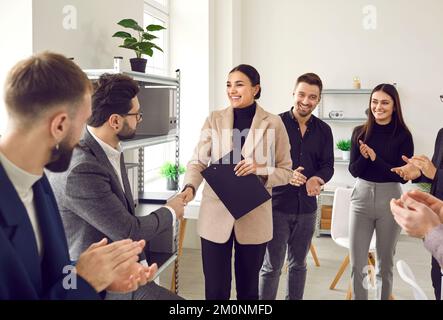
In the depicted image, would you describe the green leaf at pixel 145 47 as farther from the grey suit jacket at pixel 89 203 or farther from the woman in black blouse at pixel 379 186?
the woman in black blouse at pixel 379 186

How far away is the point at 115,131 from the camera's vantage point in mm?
1953

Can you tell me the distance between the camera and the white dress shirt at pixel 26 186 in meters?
1.15

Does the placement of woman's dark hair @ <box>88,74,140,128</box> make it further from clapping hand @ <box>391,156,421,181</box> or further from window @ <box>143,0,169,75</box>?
window @ <box>143,0,169,75</box>

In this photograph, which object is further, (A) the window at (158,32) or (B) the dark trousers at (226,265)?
(A) the window at (158,32)

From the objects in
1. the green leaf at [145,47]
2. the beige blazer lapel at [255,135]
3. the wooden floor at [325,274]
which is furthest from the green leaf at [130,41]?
the wooden floor at [325,274]

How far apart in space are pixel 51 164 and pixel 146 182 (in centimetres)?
361

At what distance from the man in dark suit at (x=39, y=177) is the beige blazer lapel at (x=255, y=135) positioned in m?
1.33

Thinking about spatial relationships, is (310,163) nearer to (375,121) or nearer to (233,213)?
(375,121)

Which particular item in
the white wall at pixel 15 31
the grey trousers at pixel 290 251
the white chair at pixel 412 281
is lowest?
the grey trousers at pixel 290 251

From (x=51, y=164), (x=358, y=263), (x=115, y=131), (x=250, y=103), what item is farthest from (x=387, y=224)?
(x=51, y=164)

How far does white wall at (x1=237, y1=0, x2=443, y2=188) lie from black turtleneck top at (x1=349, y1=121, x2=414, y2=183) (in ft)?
9.16

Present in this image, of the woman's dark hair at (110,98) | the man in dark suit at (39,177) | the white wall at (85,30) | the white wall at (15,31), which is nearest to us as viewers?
the man in dark suit at (39,177)

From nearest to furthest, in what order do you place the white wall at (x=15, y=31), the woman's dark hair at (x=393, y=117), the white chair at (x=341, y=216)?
the white wall at (x=15, y=31), the woman's dark hair at (x=393, y=117), the white chair at (x=341, y=216)

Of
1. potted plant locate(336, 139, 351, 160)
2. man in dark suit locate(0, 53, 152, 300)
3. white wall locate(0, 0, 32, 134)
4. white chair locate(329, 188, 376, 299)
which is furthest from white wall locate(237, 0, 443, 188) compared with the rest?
man in dark suit locate(0, 53, 152, 300)
